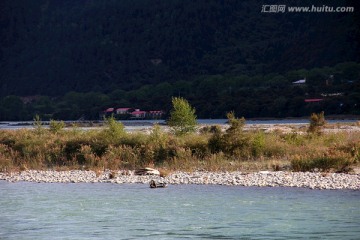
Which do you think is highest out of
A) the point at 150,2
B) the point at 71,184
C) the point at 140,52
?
the point at 150,2

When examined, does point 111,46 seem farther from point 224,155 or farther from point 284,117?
point 224,155

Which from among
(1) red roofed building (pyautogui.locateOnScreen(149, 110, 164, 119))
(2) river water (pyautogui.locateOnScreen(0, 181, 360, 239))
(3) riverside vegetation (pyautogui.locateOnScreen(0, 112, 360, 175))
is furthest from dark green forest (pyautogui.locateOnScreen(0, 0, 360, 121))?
(2) river water (pyautogui.locateOnScreen(0, 181, 360, 239))

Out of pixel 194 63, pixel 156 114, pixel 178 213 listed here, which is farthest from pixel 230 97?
pixel 178 213

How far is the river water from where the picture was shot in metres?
22.6

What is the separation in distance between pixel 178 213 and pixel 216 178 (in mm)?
7997

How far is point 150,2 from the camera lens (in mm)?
197000

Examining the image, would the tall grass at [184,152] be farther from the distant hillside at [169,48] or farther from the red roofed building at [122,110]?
the distant hillside at [169,48]

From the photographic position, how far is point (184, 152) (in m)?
40.1

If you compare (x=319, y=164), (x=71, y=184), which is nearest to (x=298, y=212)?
(x=319, y=164)

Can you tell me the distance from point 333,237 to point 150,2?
17893 cm

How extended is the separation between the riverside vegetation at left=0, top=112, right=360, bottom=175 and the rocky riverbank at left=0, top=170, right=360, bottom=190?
150 cm

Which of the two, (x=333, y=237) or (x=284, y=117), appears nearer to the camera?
(x=333, y=237)

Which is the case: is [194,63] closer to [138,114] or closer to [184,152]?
[138,114]

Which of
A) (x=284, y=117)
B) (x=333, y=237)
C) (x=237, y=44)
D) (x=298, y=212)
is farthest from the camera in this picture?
(x=237, y=44)
